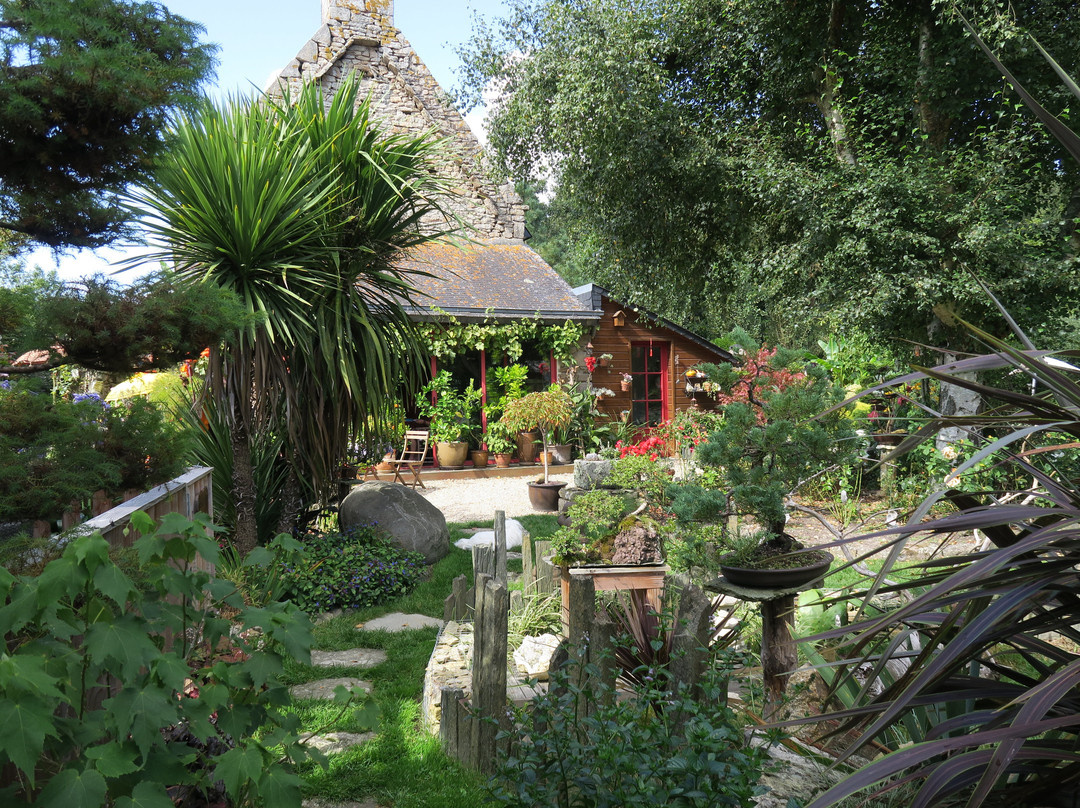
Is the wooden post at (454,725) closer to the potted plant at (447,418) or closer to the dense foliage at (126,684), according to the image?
the dense foliage at (126,684)

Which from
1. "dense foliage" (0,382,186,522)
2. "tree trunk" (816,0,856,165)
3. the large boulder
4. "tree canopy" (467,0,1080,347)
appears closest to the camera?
"dense foliage" (0,382,186,522)

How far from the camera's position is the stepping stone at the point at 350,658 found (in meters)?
4.02

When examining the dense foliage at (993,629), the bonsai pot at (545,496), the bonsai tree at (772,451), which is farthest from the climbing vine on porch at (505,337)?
the dense foliage at (993,629)

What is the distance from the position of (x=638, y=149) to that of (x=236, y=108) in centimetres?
568

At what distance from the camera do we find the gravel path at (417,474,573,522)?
A: 8531mm

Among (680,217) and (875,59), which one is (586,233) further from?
(875,59)

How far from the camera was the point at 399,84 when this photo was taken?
13.4m

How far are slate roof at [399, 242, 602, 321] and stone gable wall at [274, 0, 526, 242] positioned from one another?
65cm

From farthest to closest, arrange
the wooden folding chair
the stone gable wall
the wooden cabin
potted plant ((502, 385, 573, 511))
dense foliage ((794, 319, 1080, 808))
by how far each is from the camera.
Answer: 1. the wooden cabin
2. the stone gable wall
3. the wooden folding chair
4. potted plant ((502, 385, 573, 511))
5. dense foliage ((794, 319, 1080, 808))

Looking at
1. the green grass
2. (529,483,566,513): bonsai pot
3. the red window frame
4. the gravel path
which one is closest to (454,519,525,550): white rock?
the gravel path

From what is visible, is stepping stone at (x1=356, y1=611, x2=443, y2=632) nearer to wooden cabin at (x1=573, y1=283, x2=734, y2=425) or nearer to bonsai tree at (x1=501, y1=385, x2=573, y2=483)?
bonsai tree at (x1=501, y1=385, x2=573, y2=483)

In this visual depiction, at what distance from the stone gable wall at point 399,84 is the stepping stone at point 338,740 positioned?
10647 millimetres

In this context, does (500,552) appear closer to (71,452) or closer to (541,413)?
(71,452)

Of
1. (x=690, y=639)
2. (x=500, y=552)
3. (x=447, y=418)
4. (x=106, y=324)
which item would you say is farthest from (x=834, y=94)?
(x=106, y=324)
